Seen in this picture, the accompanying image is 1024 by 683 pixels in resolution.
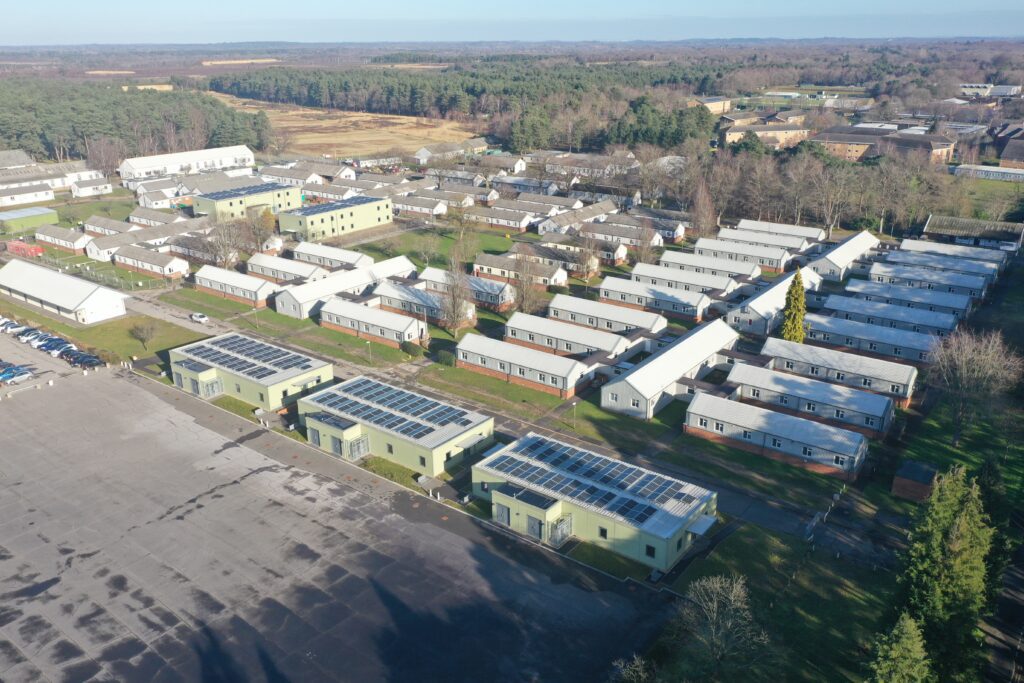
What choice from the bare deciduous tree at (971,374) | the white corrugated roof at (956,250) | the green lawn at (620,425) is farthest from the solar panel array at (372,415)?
the white corrugated roof at (956,250)

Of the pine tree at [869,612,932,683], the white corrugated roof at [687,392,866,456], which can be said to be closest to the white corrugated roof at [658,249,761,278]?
the white corrugated roof at [687,392,866,456]

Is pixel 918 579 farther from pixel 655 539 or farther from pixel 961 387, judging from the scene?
pixel 961 387

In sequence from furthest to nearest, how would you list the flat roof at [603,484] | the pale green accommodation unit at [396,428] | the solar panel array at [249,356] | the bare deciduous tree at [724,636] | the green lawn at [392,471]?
the solar panel array at [249,356] < the pale green accommodation unit at [396,428] < the green lawn at [392,471] < the flat roof at [603,484] < the bare deciduous tree at [724,636]

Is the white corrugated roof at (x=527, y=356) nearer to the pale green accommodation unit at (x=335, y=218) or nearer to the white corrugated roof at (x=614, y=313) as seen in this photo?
the white corrugated roof at (x=614, y=313)

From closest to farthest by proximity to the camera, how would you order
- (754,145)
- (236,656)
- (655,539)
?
(236,656)
(655,539)
(754,145)

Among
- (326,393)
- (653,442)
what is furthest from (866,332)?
(326,393)

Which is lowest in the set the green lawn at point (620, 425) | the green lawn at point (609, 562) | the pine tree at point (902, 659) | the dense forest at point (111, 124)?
the green lawn at point (620, 425)
